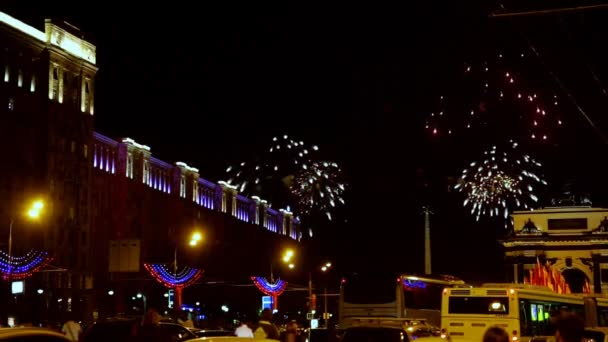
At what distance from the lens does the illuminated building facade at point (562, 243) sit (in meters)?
88.9

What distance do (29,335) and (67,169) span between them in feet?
177

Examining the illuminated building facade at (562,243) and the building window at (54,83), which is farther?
the illuminated building facade at (562,243)

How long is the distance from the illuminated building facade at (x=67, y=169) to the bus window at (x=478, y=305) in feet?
86.4

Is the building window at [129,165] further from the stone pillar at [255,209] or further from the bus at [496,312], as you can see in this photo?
the bus at [496,312]

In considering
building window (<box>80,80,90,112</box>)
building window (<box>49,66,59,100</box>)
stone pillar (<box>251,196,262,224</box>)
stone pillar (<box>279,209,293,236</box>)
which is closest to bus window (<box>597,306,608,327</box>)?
Result: building window (<box>49,66,59,100</box>)

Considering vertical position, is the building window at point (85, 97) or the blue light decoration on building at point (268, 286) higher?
the building window at point (85, 97)

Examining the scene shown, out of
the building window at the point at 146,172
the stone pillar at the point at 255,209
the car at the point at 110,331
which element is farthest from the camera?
the stone pillar at the point at 255,209

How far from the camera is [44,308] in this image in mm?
53938

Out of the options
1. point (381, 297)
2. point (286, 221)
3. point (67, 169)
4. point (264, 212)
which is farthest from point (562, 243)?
point (381, 297)

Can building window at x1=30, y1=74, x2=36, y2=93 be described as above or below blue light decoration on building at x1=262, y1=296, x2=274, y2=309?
above

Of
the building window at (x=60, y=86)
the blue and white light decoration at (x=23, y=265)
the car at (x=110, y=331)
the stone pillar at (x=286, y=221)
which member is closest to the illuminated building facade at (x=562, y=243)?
the stone pillar at (x=286, y=221)

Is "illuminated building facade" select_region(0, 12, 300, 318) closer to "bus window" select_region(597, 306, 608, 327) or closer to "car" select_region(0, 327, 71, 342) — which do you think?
"bus window" select_region(597, 306, 608, 327)

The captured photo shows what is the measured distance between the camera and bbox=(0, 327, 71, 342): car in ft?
25.6

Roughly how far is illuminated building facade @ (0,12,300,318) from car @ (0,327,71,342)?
42676 mm
